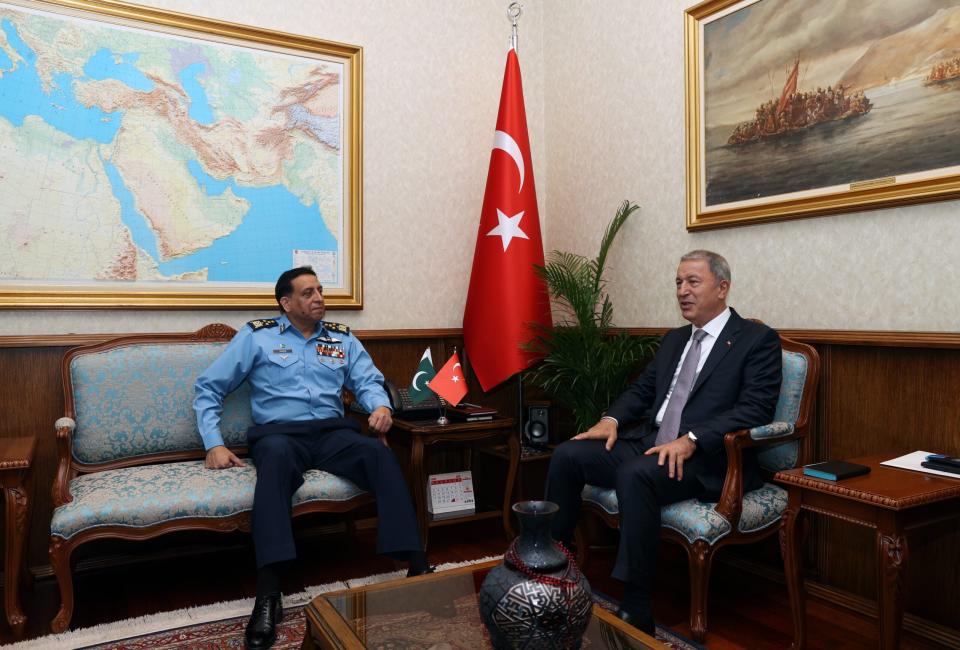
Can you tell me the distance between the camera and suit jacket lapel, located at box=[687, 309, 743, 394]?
8.80 feet

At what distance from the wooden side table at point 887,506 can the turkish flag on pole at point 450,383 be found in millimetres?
1599

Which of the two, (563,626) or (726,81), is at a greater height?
(726,81)

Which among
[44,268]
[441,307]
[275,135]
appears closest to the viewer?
[44,268]

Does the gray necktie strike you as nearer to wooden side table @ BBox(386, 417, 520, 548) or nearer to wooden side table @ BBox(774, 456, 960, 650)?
wooden side table @ BBox(774, 456, 960, 650)

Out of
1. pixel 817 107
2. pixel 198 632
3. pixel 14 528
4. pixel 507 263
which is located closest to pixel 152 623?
pixel 198 632

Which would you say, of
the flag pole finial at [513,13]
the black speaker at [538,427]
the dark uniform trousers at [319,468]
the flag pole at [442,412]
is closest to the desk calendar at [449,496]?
the flag pole at [442,412]

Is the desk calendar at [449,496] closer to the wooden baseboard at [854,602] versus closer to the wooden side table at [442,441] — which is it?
the wooden side table at [442,441]

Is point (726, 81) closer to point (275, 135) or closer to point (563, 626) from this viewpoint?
point (275, 135)

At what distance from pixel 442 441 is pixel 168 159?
6.00 ft

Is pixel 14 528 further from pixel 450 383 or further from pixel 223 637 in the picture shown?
pixel 450 383

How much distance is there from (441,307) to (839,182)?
2109mm

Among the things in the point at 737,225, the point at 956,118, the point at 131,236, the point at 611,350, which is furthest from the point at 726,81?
the point at 131,236

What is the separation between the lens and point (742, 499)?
2473 millimetres

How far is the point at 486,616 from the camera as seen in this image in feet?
4.88
